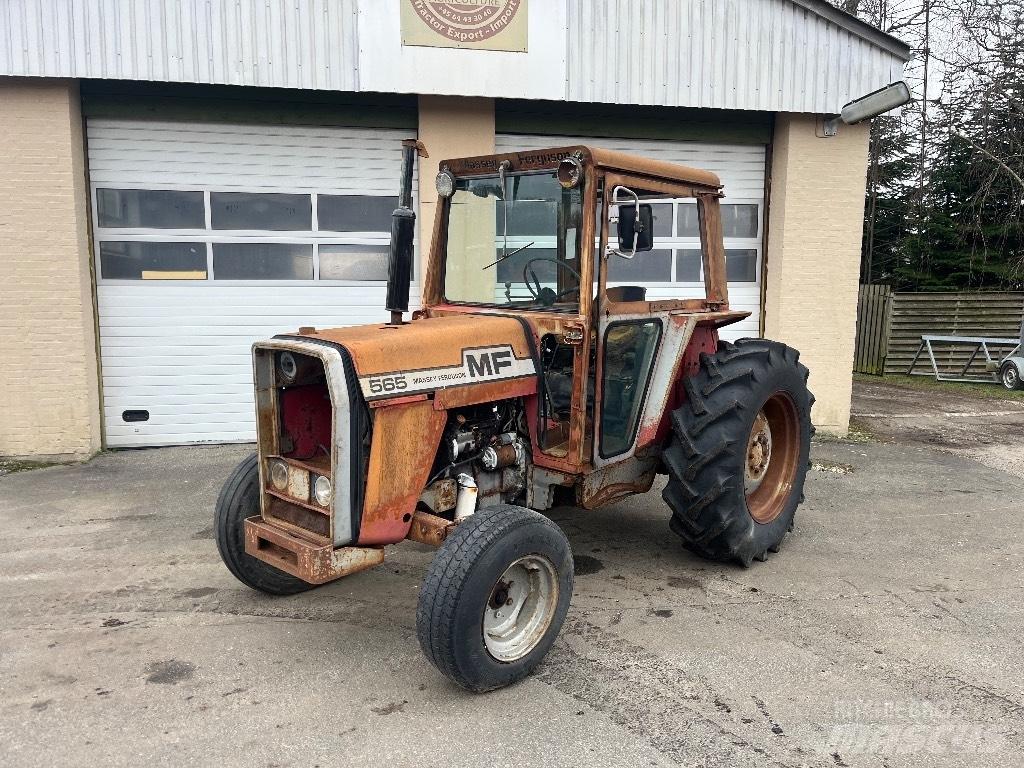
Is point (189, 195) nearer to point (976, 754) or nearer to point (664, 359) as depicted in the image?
point (664, 359)

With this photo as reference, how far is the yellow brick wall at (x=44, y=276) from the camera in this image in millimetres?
7277

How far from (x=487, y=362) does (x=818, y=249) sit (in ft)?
20.4

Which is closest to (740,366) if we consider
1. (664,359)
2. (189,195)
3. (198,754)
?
(664,359)

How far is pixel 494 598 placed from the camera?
3.43 metres

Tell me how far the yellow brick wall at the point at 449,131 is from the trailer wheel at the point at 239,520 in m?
4.30

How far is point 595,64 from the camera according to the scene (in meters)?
7.97

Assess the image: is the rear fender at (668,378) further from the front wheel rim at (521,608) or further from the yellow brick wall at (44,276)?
the yellow brick wall at (44,276)

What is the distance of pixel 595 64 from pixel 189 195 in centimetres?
426

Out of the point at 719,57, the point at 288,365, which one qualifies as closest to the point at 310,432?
the point at 288,365

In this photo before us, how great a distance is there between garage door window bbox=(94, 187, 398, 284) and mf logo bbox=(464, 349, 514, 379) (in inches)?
191

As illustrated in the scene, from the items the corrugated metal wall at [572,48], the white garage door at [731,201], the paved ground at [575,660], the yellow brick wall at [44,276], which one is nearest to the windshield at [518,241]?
the paved ground at [575,660]

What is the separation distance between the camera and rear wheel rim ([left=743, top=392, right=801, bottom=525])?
5.07 m

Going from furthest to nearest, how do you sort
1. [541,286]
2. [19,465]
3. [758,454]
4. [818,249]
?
[818,249]
[19,465]
[758,454]
[541,286]

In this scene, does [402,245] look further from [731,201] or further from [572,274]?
[731,201]
